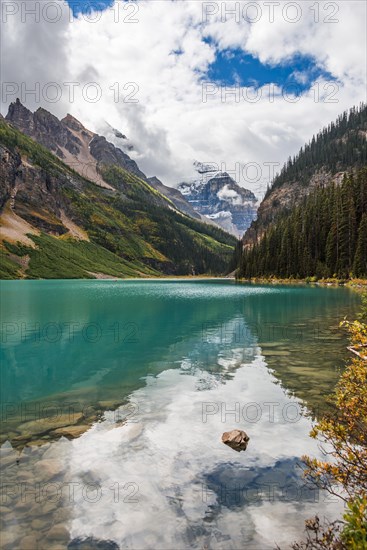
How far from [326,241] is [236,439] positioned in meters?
121

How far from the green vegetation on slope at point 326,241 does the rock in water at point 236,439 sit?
9507cm

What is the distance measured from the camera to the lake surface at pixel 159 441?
8.02 m

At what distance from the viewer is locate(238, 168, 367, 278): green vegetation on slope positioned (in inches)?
4232

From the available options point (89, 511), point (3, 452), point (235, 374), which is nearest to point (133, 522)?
point (89, 511)

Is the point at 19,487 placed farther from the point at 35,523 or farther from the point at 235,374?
the point at 235,374

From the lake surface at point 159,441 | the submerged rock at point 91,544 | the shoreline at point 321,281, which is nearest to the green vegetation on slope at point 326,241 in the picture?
the shoreline at point 321,281

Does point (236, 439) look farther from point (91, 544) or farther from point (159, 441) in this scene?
point (91, 544)

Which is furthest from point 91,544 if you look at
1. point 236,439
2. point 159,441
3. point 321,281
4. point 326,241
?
point 326,241

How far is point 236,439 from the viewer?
12.1 m

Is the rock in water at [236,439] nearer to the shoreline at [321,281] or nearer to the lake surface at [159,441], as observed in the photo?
the lake surface at [159,441]

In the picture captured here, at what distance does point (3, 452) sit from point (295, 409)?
1140 cm

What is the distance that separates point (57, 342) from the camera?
30.0 m

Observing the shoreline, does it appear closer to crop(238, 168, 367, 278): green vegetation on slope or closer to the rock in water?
crop(238, 168, 367, 278): green vegetation on slope

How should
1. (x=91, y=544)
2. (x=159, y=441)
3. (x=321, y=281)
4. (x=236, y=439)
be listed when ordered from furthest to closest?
(x=321, y=281) → (x=159, y=441) → (x=236, y=439) → (x=91, y=544)
